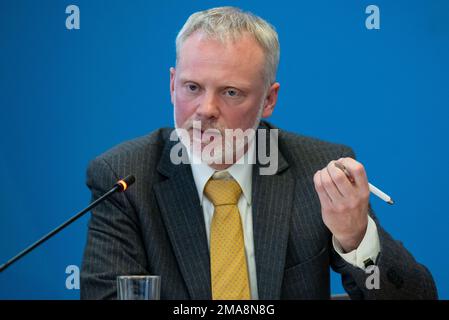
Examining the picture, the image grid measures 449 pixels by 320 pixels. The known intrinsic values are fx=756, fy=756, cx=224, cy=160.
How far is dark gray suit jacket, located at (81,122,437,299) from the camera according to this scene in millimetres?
2445

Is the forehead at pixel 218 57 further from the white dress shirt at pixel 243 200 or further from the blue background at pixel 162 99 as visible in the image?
the blue background at pixel 162 99

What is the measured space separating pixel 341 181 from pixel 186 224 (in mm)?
578

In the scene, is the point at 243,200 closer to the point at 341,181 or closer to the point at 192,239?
the point at 192,239

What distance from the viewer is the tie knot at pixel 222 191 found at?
8.70ft

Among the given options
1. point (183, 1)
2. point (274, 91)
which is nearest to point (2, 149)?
point (183, 1)

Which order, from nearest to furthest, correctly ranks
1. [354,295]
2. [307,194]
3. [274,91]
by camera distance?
[354,295] < [307,194] < [274,91]

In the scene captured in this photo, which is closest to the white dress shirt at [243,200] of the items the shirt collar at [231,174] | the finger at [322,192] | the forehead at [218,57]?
the shirt collar at [231,174]

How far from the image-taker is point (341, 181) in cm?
234

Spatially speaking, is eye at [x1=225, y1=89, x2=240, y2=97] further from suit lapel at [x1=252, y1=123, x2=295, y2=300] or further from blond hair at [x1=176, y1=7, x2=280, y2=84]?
suit lapel at [x1=252, y1=123, x2=295, y2=300]

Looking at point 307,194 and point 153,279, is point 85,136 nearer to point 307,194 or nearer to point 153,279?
point 307,194

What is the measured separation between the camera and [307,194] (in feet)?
9.05

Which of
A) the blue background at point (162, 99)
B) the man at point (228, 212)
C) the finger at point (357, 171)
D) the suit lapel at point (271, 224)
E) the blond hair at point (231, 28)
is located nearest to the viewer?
the finger at point (357, 171)

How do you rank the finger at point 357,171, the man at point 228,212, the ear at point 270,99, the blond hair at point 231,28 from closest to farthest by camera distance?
the finger at point 357,171
the man at point 228,212
the blond hair at point 231,28
the ear at point 270,99

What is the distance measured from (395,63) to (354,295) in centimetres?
174
